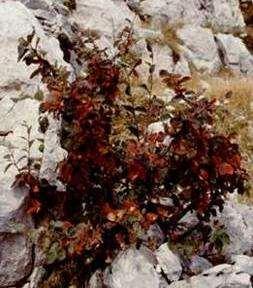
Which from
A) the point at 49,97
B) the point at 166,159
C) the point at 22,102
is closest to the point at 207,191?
the point at 166,159

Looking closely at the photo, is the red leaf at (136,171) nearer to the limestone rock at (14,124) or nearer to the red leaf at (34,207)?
the red leaf at (34,207)

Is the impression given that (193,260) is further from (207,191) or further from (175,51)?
(175,51)

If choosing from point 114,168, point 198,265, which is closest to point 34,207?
point 114,168

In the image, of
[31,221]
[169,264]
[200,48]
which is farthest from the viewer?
[200,48]

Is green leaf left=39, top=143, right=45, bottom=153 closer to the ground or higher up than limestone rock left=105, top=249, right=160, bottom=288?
higher up

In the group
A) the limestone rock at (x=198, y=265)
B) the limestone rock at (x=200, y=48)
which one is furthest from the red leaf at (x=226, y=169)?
the limestone rock at (x=200, y=48)

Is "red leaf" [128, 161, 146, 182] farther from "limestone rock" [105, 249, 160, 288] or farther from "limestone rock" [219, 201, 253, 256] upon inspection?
"limestone rock" [219, 201, 253, 256]

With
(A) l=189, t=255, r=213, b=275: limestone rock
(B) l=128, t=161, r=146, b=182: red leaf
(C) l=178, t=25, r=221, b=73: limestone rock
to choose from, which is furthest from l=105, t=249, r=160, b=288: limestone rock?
(C) l=178, t=25, r=221, b=73: limestone rock

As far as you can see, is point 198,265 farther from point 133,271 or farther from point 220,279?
point 133,271

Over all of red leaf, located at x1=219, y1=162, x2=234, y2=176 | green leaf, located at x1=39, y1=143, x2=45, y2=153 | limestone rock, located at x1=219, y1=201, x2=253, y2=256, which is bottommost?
limestone rock, located at x1=219, y1=201, x2=253, y2=256
